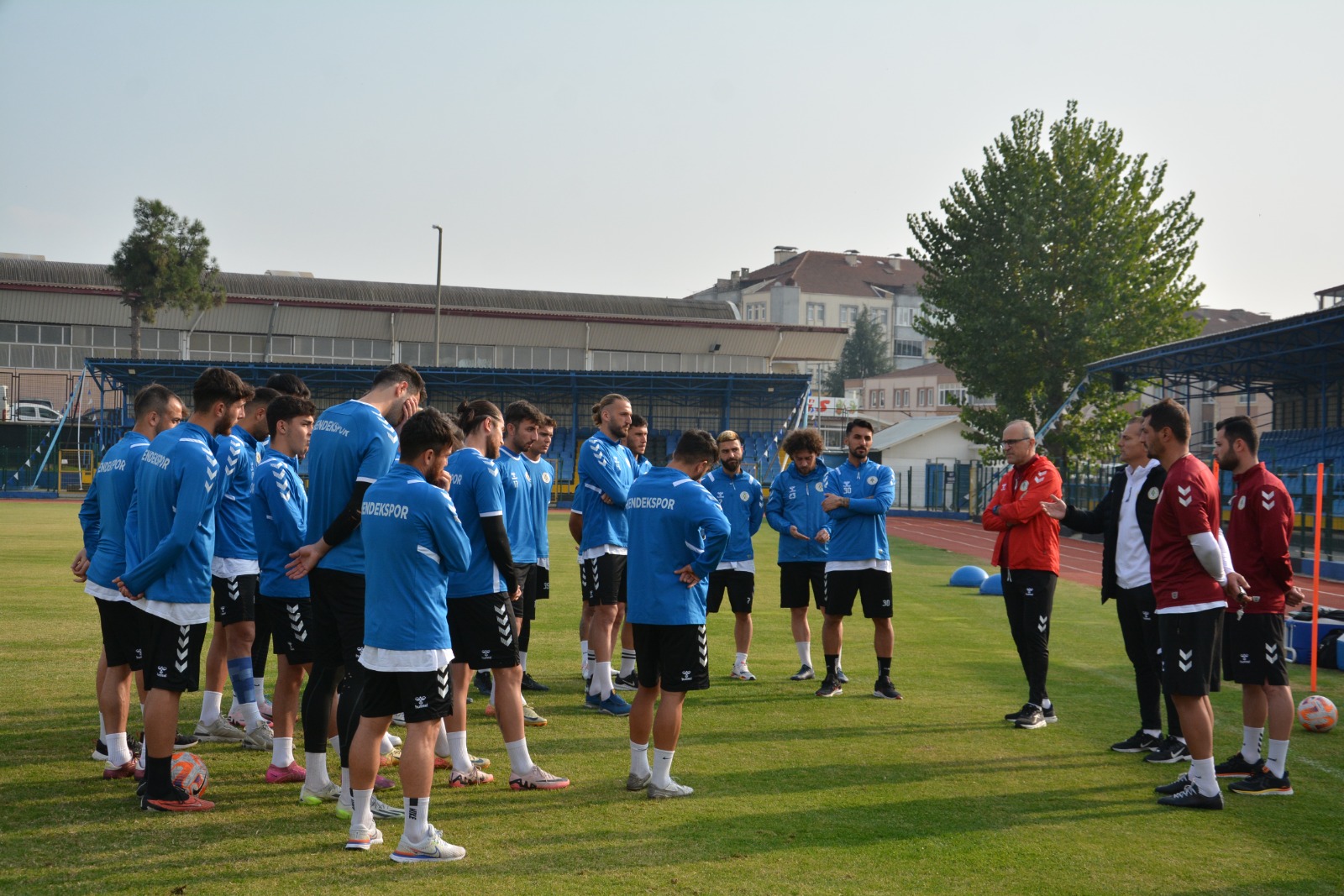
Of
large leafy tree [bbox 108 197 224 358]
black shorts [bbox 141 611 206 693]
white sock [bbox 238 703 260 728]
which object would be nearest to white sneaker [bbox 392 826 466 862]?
black shorts [bbox 141 611 206 693]

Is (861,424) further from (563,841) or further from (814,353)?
(814,353)

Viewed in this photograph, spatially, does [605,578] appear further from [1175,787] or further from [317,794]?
[1175,787]

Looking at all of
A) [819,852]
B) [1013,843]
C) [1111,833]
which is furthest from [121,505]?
[1111,833]

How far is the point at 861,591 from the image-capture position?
362 inches

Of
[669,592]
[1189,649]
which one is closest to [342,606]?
[669,592]

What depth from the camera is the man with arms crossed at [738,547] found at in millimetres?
9867

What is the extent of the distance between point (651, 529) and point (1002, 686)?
16.1 feet

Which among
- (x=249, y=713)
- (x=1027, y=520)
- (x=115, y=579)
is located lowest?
(x=249, y=713)

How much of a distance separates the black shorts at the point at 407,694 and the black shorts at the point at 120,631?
184 centimetres

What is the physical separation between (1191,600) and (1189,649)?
0.28 meters

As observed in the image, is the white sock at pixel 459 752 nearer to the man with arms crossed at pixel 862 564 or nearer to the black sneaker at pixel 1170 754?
the man with arms crossed at pixel 862 564

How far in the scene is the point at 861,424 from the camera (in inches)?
363

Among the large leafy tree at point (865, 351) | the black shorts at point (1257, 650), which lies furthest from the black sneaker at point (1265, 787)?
the large leafy tree at point (865, 351)

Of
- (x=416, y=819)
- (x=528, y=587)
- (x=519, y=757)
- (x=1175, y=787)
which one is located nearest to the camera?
(x=416, y=819)
